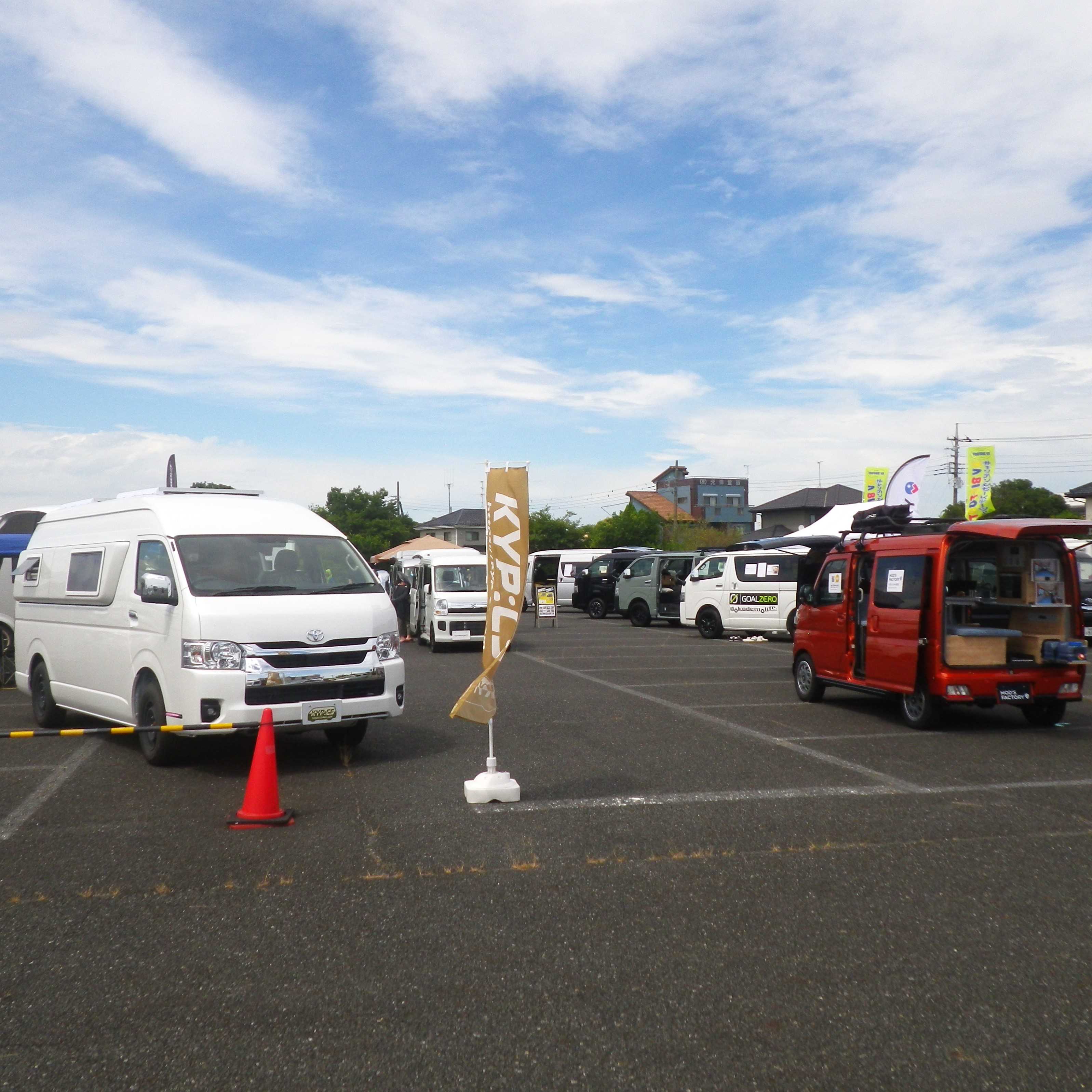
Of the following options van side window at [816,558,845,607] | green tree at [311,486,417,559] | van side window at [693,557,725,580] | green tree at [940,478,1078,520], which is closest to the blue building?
green tree at [311,486,417,559]

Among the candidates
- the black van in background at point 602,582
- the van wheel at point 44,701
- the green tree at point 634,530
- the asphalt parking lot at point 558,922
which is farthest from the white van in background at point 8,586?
the green tree at point 634,530

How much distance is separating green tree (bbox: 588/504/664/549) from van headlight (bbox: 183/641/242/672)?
61.0 metres

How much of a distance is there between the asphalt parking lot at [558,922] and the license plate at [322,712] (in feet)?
1.52

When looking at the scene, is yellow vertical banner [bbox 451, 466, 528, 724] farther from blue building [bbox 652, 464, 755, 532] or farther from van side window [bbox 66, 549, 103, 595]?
blue building [bbox 652, 464, 755, 532]

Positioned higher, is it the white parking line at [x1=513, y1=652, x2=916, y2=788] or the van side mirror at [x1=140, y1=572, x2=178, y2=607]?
the van side mirror at [x1=140, y1=572, x2=178, y2=607]

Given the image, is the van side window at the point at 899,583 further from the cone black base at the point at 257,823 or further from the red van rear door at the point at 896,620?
the cone black base at the point at 257,823

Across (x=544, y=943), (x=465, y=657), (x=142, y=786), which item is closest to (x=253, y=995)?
(x=544, y=943)

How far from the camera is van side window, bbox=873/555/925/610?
10648 millimetres

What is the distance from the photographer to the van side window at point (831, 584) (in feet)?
39.8

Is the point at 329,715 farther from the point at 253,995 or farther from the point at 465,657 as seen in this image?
the point at 465,657

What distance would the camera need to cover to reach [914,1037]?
3.73m

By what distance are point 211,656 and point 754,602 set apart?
56.7 feet

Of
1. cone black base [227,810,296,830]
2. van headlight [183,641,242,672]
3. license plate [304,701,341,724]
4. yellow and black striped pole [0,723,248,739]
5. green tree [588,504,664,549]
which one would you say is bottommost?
cone black base [227,810,296,830]

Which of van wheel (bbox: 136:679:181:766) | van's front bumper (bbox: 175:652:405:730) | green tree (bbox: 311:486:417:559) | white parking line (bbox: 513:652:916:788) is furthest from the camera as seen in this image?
green tree (bbox: 311:486:417:559)
